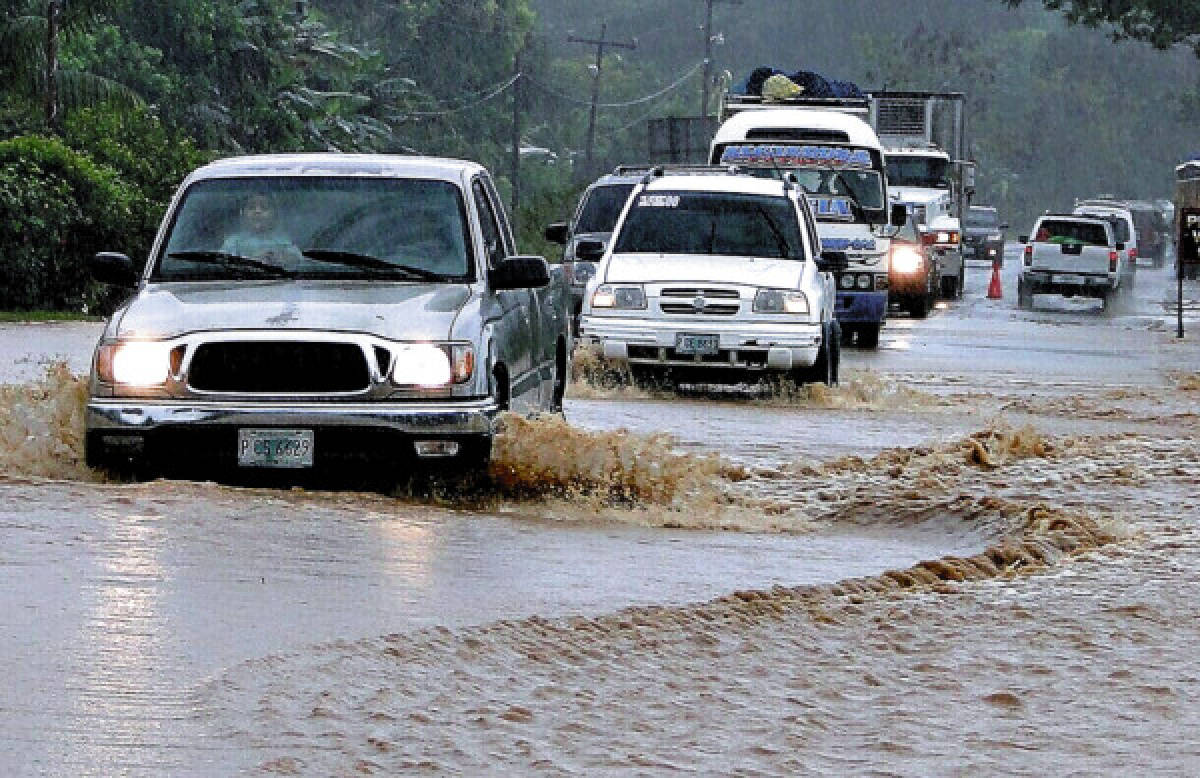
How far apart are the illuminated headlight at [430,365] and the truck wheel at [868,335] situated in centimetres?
1940

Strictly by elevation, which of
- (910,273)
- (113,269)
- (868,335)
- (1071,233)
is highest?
(113,269)

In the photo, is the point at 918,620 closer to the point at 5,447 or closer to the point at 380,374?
the point at 380,374

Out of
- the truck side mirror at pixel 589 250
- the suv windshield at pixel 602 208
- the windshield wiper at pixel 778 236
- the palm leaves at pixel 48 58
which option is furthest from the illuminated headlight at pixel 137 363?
the palm leaves at pixel 48 58

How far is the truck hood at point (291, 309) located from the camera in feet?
37.6

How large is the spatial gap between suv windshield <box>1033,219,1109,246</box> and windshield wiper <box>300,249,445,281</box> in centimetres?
3755

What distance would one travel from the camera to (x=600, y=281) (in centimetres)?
2103

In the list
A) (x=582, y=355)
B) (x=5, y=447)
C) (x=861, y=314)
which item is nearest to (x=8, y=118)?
(x=861, y=314)

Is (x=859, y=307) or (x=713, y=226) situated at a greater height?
(x=713, y=226)

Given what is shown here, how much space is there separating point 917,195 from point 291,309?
34.2 m

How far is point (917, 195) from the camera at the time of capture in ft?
147

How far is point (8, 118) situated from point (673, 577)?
39.2 metres

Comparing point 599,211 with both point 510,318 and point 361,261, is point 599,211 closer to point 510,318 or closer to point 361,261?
point 510,318

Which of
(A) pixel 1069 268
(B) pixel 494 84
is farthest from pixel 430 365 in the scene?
(B) pixel 494 84

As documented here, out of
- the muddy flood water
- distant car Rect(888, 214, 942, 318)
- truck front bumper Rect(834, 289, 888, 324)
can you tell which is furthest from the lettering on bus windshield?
the muddy flood water
